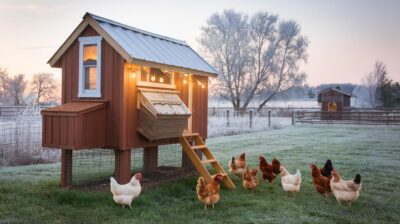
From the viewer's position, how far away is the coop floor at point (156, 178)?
834 cm

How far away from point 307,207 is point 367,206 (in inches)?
47.8

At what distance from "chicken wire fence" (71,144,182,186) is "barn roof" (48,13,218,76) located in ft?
9.30

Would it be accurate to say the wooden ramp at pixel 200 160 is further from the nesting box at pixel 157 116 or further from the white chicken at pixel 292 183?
the white chicken at pixel 292 183

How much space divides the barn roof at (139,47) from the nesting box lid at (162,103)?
1.99 ft

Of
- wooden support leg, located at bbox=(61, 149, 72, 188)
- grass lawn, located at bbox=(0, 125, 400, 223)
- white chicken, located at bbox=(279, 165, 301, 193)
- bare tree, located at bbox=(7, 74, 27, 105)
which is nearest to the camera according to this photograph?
grass lawn, located at bbox=(0, 125, 400, 223)

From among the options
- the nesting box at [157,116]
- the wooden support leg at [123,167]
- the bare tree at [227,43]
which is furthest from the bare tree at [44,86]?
the wooden support leg at [123,167]

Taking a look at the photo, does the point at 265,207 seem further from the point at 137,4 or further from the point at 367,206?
the point at 137,4

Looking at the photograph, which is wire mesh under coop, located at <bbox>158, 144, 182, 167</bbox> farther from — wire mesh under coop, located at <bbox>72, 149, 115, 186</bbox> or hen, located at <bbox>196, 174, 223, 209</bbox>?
hen, located at <bbox>196, 174, 223, 209</bbox>

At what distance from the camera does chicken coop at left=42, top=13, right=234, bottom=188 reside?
24.9 ft

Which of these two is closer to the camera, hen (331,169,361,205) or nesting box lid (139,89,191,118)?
hen (331,169,361,205)

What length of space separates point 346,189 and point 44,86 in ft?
105

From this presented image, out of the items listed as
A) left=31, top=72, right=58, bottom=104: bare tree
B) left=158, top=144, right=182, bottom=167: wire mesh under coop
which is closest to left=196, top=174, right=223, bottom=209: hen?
left=158, top=144, right=182, bottom=167: wire mesh under coop

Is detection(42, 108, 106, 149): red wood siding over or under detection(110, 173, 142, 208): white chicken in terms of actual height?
over

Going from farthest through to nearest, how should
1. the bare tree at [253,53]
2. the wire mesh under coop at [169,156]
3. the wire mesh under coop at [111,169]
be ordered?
the bare tree at [253,53]
the wire mesh under coop at [169,156]
the wire mesh under coop at [111,169]
